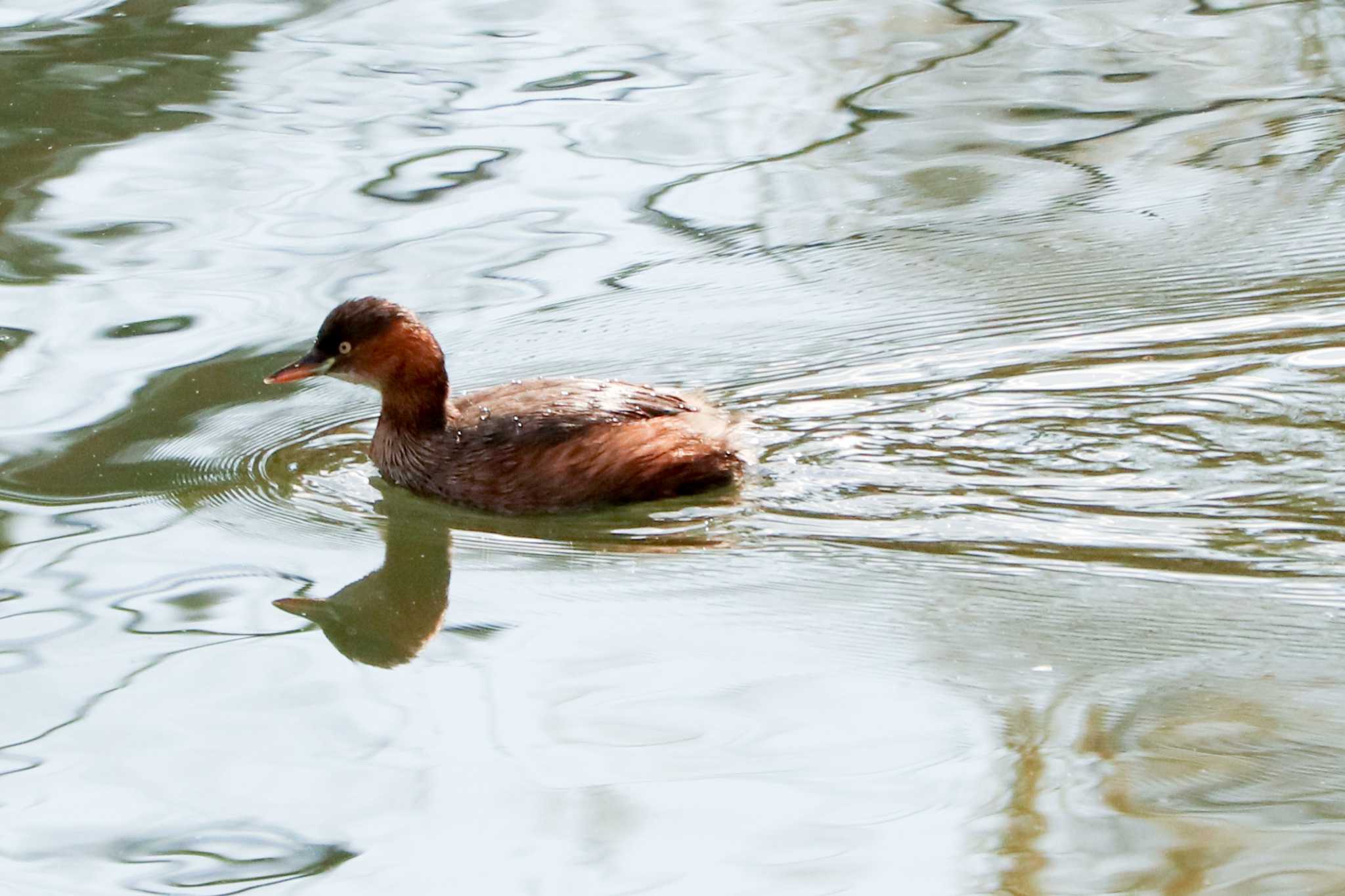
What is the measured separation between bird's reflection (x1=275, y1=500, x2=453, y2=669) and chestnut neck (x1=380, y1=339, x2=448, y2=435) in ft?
1.52

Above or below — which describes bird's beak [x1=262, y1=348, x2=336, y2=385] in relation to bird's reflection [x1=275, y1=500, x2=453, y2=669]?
above

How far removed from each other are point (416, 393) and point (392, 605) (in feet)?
3.45

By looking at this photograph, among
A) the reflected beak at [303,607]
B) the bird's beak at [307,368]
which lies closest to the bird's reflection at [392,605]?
the reflected beak at [303,607]

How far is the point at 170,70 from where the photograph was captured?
9586 millimetres

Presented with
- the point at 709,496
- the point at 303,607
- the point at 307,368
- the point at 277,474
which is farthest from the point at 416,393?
the point at 303,607

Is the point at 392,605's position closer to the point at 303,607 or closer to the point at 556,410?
the point at 303,607

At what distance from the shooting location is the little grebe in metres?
5.67

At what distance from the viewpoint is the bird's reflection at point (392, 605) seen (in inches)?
192

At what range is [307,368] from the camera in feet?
20.0

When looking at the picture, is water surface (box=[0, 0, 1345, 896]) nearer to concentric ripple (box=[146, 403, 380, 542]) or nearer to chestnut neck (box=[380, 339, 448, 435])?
concentric ripple (box=[146, 403, 380, 542])

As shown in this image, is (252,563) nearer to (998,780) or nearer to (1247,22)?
(998,780)

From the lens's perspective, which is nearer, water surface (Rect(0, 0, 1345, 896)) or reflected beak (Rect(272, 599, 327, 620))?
water surface (Rect(0, 0, 1345, 896))

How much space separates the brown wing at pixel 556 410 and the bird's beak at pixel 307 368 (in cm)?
42

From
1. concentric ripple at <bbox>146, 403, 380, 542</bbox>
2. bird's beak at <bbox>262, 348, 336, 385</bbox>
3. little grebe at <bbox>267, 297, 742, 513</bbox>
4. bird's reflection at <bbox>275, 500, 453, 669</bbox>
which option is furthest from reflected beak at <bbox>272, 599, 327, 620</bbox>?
bird's beak at <bbox>262, 348, 336, 385</bbox>
